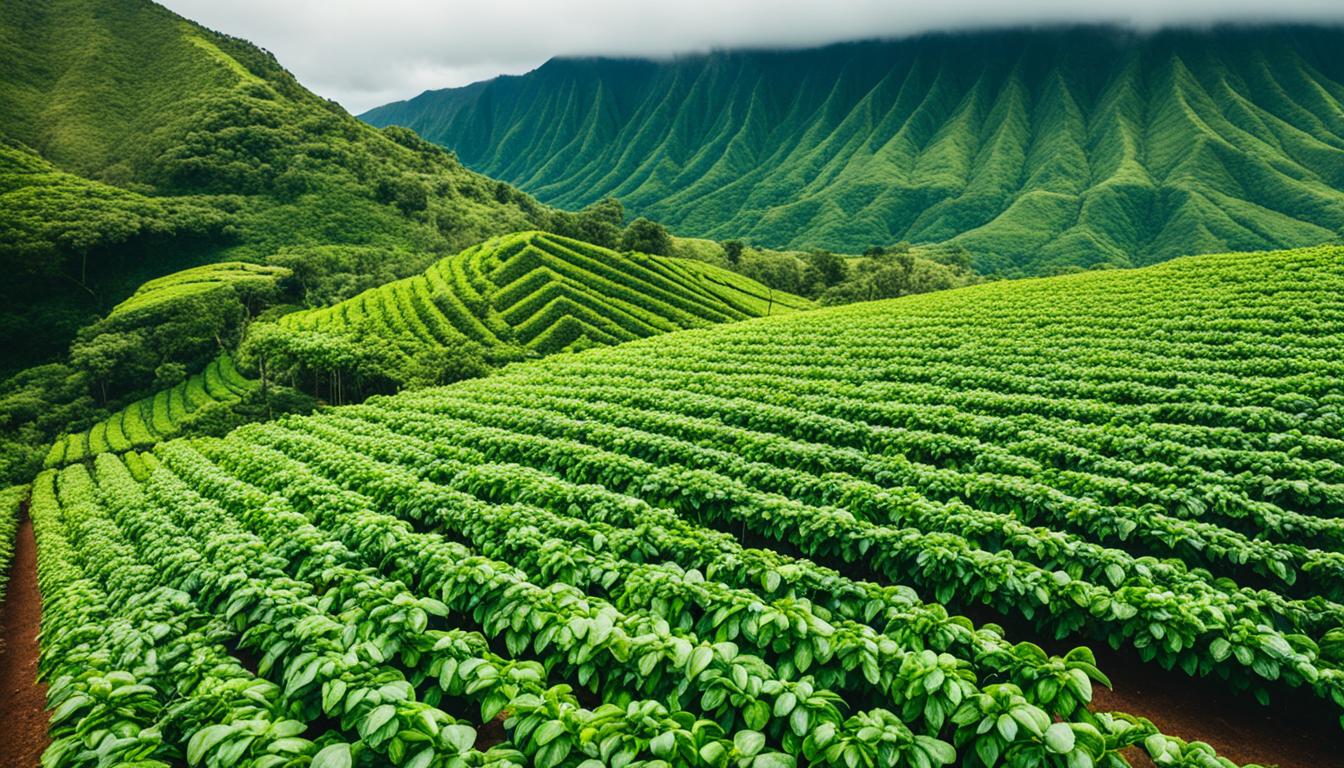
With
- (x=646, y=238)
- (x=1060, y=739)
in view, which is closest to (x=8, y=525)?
(x=1060, y=739)

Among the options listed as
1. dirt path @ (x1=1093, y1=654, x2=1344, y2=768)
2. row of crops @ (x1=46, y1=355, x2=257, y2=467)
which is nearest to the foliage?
row of crops @ (x1=46, y1=355, x2=257, y2=467)

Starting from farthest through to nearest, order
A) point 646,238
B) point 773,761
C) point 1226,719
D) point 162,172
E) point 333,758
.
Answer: point 162,172 < point 646,238 < point 1226,719 < point 773,761 < point 333,758

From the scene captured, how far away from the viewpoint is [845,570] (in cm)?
1140

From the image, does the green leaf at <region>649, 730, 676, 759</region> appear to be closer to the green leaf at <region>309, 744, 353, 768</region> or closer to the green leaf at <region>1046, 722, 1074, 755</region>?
the green leaf at <region>309, 744, 353, 768</region>

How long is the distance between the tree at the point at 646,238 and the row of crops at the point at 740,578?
97.2m

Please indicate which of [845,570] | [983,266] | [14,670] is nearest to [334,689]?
[845,570]

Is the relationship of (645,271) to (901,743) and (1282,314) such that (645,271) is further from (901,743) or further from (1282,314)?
(901,743)

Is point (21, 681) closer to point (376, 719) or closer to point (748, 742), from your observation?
point (376, 719)

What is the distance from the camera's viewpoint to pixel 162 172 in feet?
A: 480

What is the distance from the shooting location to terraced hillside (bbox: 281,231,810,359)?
243ft

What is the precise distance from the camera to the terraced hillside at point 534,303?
73.9 m

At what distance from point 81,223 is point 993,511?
158590 mm

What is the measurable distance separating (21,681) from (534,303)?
6851cm

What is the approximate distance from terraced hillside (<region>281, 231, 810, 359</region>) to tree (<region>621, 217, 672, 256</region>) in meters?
16.5
